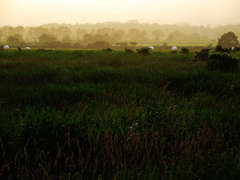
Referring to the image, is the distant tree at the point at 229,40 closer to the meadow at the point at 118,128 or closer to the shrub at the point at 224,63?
the shrub at the point at 224,63

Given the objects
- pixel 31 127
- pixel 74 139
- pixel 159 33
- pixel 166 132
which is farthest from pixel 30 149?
pixel 159 33

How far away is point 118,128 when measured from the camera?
3.91 m

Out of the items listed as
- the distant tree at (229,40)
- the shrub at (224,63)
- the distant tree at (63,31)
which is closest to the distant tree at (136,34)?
the distant tree at (63,31)

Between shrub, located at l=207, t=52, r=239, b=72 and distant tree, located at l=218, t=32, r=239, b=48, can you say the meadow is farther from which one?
distant tree, located at l=218, t=32, r=239, b=48

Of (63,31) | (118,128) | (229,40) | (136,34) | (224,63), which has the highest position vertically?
(63,31)

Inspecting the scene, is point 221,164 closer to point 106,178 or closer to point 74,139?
point 106,178

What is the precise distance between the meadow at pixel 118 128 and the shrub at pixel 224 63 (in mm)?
1762

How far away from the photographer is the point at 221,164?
2676mm

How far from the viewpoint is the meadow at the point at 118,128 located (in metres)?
2.74

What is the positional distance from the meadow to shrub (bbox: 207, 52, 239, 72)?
176cm

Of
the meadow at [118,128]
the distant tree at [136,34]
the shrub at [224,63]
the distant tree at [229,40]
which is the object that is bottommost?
the meadow at [118,128]

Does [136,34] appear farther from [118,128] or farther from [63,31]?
[118,128]

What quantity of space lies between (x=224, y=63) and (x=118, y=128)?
27.5ft

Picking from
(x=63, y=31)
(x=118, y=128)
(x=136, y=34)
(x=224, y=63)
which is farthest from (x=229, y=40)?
(x=63, y=31)
